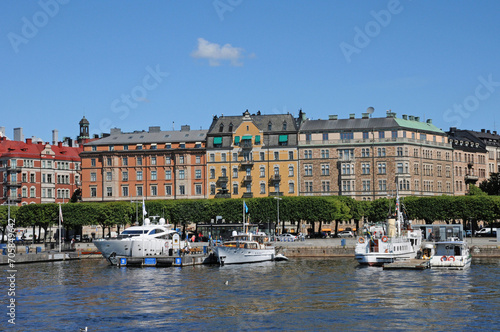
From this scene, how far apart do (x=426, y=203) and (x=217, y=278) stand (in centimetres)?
6215

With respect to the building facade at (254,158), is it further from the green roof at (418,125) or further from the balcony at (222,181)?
the green roof at (418,125)

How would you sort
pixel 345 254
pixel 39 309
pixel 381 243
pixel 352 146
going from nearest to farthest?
pixel 39 309 < pixel 381 243 < pixel 345 254 < pixel 352 146

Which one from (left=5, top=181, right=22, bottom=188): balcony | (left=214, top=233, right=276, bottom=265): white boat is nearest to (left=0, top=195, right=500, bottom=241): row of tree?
(left=5, top=181, right=22, bottom=188): balcony

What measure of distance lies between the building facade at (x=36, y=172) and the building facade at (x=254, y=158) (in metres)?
34.0

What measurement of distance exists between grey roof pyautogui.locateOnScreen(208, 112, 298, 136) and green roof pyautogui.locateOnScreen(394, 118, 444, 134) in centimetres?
1882

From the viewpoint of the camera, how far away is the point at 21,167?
153125 mm

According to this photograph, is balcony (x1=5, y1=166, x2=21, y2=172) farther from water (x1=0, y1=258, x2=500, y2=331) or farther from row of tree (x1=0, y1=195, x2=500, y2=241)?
water (x1=0, y1=258, x2=500, y2=331)

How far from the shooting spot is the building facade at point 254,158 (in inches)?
5546

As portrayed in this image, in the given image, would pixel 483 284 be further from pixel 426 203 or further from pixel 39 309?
pixel 426 203

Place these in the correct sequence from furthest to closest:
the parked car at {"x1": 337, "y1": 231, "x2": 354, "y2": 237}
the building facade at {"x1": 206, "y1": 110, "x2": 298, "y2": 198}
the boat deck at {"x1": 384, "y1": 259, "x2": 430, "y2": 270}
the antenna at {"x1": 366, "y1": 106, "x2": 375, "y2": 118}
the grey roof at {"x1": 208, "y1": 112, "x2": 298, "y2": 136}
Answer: the grey roof at {"x1": 208, "y1": 112, "x2": 298, "y2": 136}
the antenna at {"x1": 366, "y1": 106, "x2": 375, "y2": 118}
the building facade at {"x1": 206, "y1": 110, "x2": 298, "y2": 198}
the parked car at {"x1": 337, "y1": 231, "x2": 354, "y2": 237}
the boat deck at {"x1": 384, "y1": 259, "x2": 430, "y2": 270}

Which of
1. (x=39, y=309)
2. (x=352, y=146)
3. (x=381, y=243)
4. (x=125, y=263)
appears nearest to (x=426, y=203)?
(x=352, y=146)

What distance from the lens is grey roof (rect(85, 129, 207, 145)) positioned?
147375 mm

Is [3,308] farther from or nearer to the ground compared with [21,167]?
nearer to the ground

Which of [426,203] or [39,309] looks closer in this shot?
[39,309]
